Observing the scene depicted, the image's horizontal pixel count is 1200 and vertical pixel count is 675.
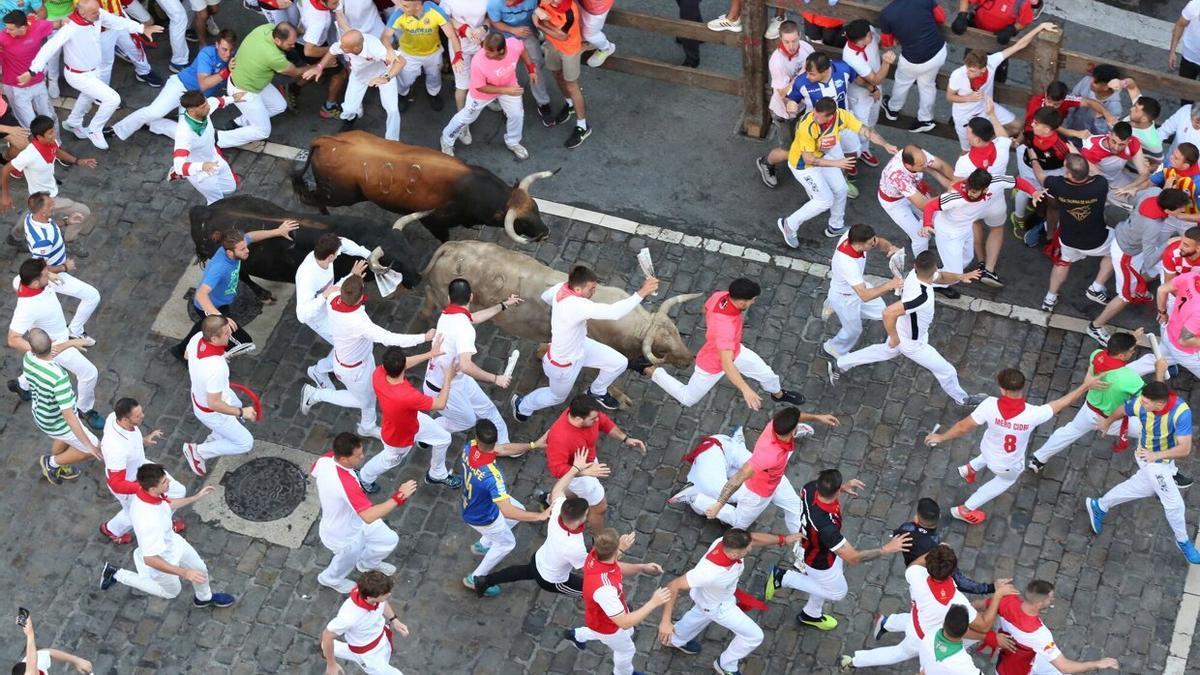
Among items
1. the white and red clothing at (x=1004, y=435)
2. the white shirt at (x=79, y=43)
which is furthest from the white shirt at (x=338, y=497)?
the white shirt at (x=79, y=43)

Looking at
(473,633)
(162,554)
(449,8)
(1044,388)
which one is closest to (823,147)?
(1044,388)

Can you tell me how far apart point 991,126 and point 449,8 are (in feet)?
18.9

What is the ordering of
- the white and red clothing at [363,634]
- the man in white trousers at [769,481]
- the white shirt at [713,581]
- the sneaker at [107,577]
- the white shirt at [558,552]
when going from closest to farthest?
the white and red clothing at [363,634], the white shirt at [713,581], the white shirt at [558,552], the man in white trousers at [769,481], the sneaker at [107,577]

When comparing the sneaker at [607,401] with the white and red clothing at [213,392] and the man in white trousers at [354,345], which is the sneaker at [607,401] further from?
the white and red clothing at [213,392]

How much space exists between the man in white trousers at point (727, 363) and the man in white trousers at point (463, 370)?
1.46 metres

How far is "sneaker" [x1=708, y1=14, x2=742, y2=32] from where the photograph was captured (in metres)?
17.4

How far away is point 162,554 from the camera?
13133 mm

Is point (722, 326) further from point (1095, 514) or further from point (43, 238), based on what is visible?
point (43, 238)

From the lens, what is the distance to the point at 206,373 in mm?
14062

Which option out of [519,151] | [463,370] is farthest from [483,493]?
[519,151]

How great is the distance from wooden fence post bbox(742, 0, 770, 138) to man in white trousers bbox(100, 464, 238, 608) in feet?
24.6

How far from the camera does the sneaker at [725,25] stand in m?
17.4

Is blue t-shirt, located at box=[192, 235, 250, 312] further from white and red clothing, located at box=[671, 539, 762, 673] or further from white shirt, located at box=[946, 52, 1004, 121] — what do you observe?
white shirt, located at box=[946, 52, 1004, 121]

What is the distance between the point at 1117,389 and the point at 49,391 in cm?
912
